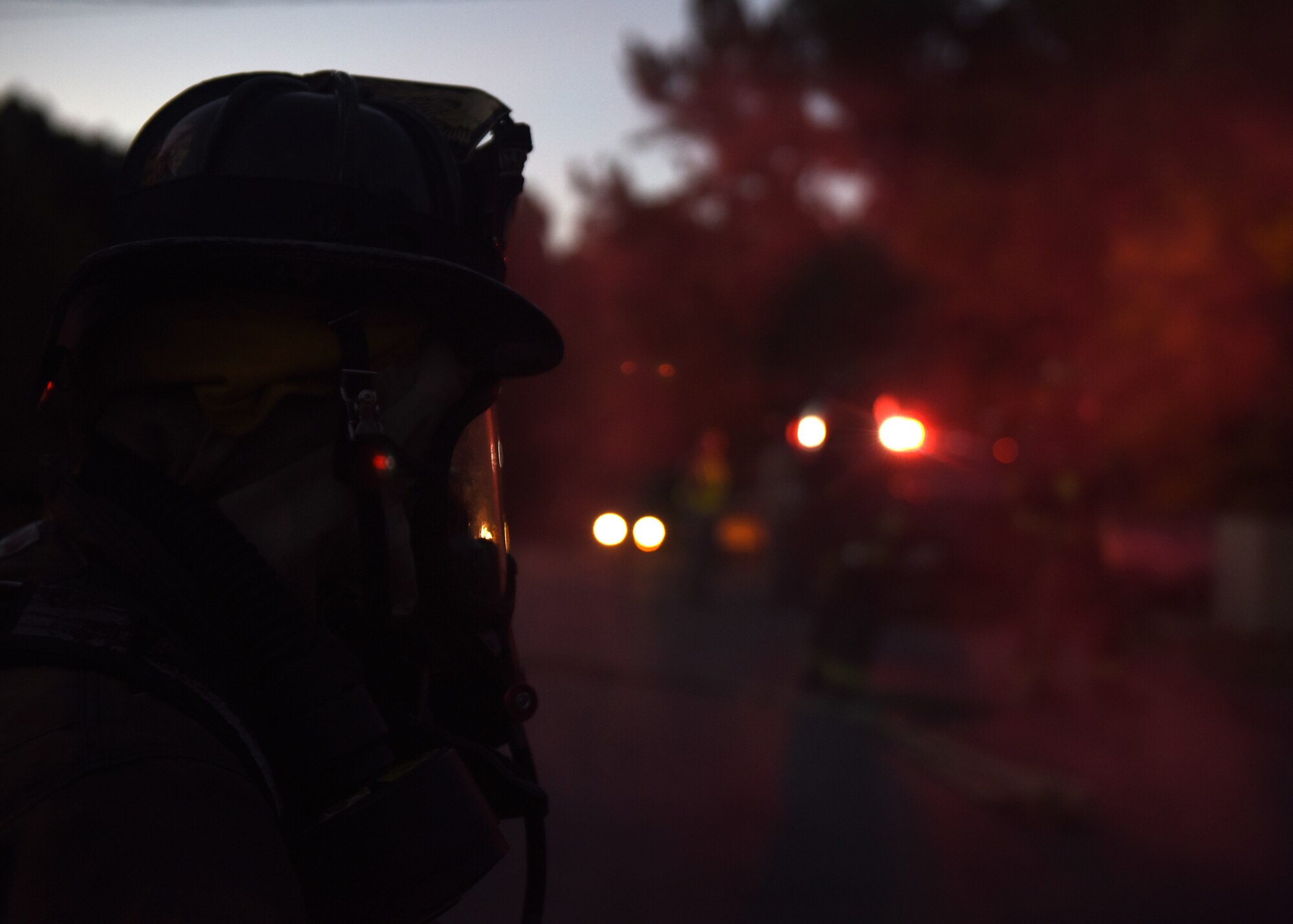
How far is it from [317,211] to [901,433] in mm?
4505

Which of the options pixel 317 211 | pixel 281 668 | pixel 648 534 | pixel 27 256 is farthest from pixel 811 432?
pixel 27 256

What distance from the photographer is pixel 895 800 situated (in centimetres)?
651

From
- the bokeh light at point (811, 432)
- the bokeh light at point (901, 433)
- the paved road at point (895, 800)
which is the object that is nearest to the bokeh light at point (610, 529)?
the bokeh light at point (811, 432)

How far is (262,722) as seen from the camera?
125cm

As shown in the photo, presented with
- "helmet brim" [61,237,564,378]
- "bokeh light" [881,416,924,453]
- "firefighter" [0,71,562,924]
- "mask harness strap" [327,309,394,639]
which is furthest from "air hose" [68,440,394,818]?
"bokeh light" [881,416,924,453]

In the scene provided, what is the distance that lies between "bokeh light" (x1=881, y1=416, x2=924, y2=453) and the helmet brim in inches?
170

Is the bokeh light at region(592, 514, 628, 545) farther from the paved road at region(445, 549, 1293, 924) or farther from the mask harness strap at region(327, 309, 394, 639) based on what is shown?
the paved road at region(445, 549, 1293, 924)

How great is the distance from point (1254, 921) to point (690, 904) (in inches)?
85.1

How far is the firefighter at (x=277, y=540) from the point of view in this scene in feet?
3.46

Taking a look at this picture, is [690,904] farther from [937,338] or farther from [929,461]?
[937,338]

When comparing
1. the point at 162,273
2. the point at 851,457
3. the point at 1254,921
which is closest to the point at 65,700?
the point at 162,273

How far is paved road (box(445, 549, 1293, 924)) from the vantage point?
495 centimetres

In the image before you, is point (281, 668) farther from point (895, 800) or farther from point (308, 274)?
point (895, 800)

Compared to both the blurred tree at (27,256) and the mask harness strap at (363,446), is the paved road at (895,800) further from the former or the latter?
the blurred tree at (27,256)
